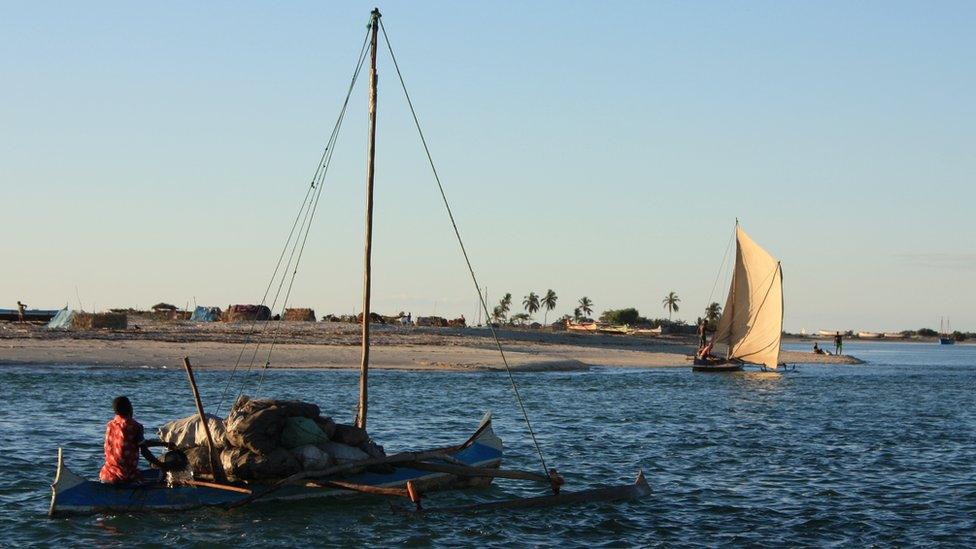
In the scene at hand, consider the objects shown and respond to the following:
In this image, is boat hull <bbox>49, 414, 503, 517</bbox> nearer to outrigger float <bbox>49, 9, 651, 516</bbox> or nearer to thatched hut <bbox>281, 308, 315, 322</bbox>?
outrigger float <bbox>49, 9, 651, 516</bbox>

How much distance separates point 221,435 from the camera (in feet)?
67.5

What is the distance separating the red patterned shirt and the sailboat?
60.4 meters

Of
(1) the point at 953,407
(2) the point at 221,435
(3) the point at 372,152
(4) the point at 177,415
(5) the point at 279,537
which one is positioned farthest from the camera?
(1) the point at 953,407

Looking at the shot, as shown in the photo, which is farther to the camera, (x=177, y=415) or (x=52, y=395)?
(x=52, y=395)

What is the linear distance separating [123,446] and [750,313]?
209ft

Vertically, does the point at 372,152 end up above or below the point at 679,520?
above

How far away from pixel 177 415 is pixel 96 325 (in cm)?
4730

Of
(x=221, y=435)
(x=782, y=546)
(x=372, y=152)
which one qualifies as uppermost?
(x=372, y=152)

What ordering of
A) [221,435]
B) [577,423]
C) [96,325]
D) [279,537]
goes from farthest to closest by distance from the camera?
[96,325], [577,423], [221,435], [279,537]

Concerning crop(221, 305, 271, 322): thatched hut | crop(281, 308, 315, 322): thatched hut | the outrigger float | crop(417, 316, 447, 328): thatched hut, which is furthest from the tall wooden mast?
crop(417, 316, 447, 328): thatched hut

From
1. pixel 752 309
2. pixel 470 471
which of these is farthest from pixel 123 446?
pixel 752 309

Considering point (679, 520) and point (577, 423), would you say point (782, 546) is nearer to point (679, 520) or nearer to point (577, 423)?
point (679, 520)

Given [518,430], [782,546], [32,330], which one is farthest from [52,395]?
[32,330]

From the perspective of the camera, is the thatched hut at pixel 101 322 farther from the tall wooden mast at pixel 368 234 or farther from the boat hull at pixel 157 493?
the boat hull at pixel 157 493
